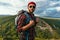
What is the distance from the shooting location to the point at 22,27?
315 centimetres

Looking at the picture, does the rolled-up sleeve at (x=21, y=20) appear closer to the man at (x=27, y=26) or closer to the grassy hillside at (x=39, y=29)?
the man at (x=27, y=26)

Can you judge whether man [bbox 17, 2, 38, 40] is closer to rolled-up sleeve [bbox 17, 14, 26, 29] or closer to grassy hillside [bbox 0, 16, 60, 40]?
rolled-up sleeve [bbox 17, 14, 26, 29]

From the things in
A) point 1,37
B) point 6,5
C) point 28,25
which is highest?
point 6,5

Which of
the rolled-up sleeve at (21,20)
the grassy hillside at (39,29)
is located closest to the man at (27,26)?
the rolled-up sleeve at (21,20)

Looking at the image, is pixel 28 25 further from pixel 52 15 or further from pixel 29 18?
pixel 52 15

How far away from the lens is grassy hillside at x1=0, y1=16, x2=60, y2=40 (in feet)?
12.1

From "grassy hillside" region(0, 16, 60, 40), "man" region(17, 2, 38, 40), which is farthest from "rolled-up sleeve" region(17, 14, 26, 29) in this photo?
"grassy hillside" region(0, 16, 60, 40)

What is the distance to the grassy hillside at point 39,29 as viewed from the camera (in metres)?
3.68

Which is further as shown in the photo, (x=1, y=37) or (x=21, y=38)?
(x=1, y=37)

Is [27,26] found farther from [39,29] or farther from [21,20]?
[39,29]

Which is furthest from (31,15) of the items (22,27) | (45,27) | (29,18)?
(45,27)

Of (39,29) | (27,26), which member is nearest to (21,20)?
(27,26)

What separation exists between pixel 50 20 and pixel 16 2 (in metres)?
0.66

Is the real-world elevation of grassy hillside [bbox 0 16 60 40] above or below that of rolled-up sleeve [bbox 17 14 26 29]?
below
